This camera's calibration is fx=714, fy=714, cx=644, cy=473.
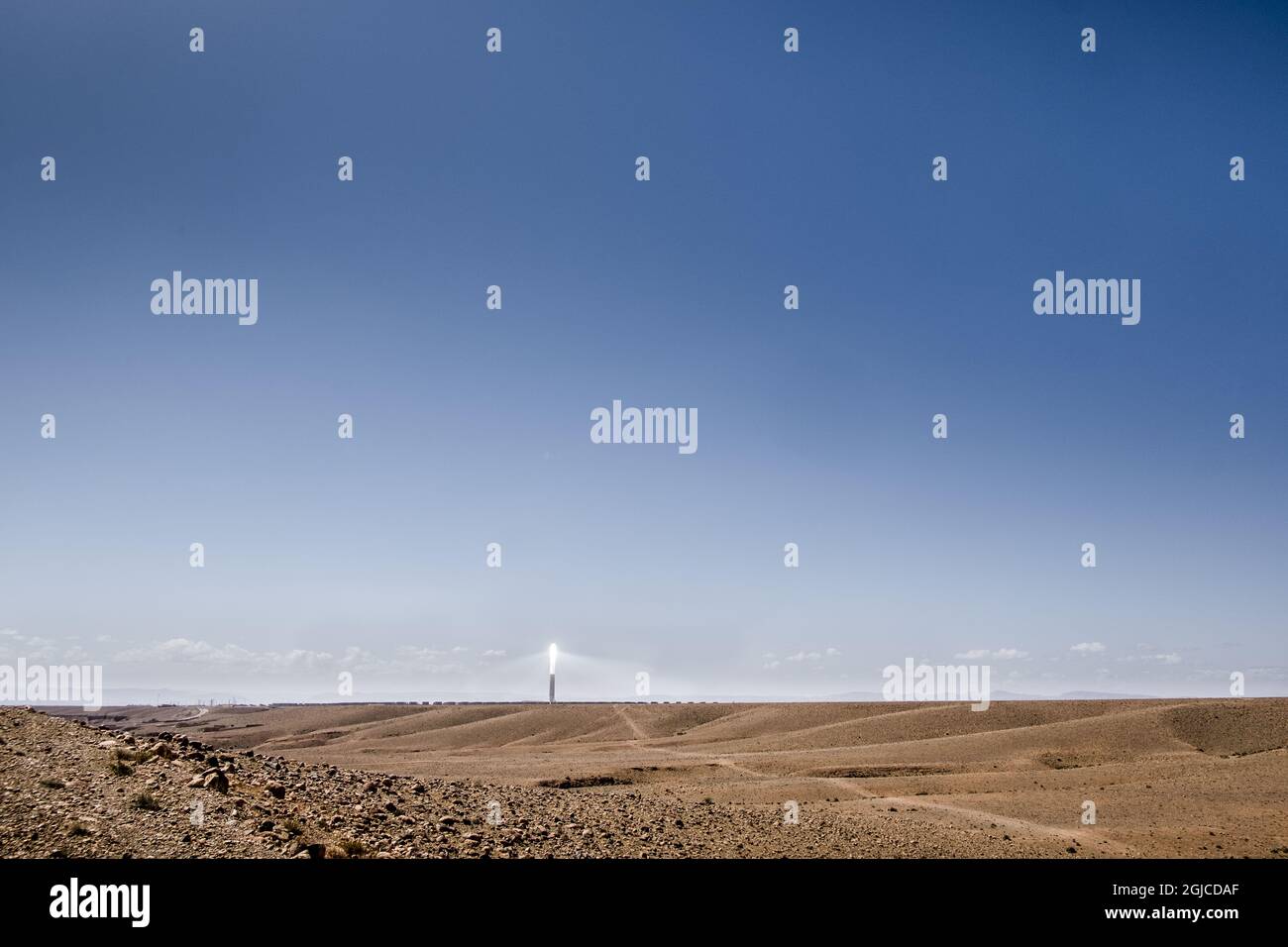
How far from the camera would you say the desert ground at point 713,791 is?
1359 cm

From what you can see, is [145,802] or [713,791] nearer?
[145,802]

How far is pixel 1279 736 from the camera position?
141 feet

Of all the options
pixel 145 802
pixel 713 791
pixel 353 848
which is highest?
pixel 145 802

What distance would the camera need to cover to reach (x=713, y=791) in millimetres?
29219

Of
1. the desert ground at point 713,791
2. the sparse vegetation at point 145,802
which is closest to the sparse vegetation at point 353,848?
the desert ground at point 713,791

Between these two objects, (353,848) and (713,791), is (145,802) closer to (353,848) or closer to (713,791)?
(353,848)

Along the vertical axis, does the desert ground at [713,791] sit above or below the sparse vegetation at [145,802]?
below

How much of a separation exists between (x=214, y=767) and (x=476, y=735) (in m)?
51.2

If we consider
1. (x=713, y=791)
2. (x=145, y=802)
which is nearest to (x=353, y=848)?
(x=145, y=802)

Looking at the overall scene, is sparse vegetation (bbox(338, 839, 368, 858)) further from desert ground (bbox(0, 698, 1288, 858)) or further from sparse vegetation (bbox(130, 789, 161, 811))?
sparse vegetation (bbox(130, 789, 161, 811))

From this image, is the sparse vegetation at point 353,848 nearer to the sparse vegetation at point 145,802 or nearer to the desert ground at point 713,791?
the desert ground at point 713,791
